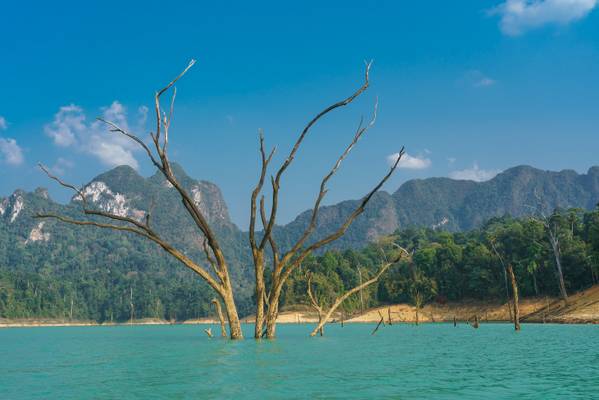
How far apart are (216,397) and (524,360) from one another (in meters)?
13.4

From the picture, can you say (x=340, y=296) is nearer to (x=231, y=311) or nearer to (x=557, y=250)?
(x=231, y=311)

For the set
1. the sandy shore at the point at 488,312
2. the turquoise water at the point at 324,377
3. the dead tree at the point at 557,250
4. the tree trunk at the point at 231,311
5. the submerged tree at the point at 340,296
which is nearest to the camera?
the turquoise water at the point at 324,377

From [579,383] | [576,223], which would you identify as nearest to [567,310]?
[576,223]

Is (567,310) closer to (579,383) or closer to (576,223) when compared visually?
(576,223)

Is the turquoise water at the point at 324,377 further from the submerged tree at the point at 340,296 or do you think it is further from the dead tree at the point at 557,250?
the dead tree at the point at 557,250

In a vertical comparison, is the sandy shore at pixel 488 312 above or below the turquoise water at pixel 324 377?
above

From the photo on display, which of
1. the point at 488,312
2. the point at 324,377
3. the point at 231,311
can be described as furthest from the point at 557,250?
the point at 324,377

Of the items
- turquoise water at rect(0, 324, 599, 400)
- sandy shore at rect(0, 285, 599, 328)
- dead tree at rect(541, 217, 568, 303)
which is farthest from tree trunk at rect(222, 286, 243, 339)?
dead tree at rect(541, 217, 568, 303)

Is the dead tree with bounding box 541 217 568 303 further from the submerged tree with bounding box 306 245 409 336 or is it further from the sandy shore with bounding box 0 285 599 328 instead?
the submerged tree with bounding box 306 245 409 336

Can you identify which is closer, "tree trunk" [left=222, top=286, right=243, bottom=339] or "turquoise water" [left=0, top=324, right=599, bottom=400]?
"turquoise water" [left=0, top=324, right=599, bottom=400]

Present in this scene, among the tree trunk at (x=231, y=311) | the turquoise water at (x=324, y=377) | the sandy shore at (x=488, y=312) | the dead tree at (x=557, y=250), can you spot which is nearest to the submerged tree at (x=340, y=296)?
the tree trunk at (x=231, y=311)

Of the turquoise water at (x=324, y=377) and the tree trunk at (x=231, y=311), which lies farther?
the tree trunk at (x=231, y=311)

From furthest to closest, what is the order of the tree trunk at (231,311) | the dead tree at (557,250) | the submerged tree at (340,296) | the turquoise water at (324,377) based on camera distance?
the dead tree at (557,250) → the submerged tree at (340,296) → the tree trunk at (231,311) → the turquoise water at (324,377)

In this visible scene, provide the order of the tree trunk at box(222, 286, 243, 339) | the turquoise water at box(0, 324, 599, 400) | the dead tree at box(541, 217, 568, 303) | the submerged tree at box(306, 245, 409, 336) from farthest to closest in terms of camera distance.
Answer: the dead tree at box(541, 217, 568, 303) → the submerged tree at box(306, 245, 409, 336) → the tree trunk at box(222, 286, 243, 339) → the turquoise water at box(0, 324, 599, 400)
